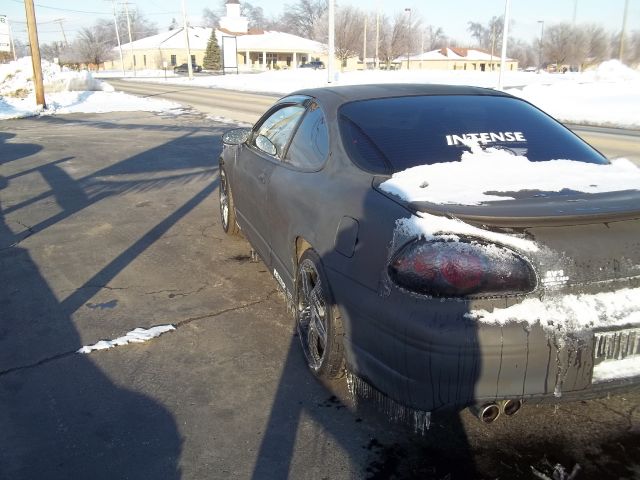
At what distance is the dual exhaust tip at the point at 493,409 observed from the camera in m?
2.38

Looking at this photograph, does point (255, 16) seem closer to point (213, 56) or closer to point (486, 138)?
point (213, 56)

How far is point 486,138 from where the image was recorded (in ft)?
10.9

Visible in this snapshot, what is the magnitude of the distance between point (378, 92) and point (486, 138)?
2.84 feet

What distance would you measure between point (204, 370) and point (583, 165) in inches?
95.4

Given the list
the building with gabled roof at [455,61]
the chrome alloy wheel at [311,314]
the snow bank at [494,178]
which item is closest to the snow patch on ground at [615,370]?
the snow bank at [494,178]

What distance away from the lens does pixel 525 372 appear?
2277 millimetres

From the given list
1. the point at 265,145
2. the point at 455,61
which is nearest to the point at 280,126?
the point at 265,145

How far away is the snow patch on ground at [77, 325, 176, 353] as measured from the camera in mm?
3646

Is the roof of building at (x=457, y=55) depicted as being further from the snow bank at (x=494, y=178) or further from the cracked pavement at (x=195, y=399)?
the snow bank at (x=494, y=178)

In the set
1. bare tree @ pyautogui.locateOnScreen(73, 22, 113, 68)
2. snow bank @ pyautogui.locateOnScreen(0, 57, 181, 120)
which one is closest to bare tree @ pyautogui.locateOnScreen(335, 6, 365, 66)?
bare tree @ pyautogui.locateOnScreen(73, 22, 113, 68)

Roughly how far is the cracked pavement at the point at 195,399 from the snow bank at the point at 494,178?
1.13 m

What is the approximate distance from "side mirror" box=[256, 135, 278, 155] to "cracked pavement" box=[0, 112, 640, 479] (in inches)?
43.3

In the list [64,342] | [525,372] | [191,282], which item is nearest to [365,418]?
[525,372]

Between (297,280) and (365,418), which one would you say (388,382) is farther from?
(297,280)
